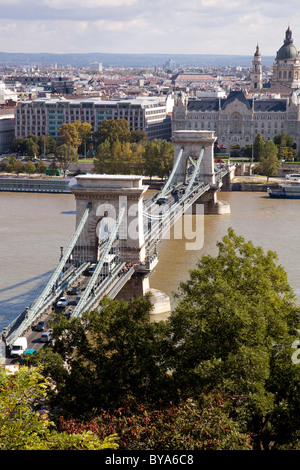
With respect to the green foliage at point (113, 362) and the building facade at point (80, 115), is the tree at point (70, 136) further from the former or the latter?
the green foliage at point (113, 362)

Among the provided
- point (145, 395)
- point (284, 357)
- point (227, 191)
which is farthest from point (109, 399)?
point (227, 191)

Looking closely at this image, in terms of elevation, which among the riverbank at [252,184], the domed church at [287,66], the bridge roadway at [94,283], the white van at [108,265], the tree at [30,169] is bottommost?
the riverbank at [252,184]

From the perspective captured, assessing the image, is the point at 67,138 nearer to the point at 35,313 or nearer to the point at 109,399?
the point at 35,313

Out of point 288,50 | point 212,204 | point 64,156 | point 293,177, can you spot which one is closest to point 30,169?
point 64,156

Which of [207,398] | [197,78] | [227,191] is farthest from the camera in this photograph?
[197,78]

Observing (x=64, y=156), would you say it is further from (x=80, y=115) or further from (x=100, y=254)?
(x=100, y=254)

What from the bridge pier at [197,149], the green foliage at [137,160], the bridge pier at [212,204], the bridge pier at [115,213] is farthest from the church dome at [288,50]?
the bridge pier at [115,213]

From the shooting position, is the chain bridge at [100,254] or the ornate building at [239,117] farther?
the ornate building at [239,117]
